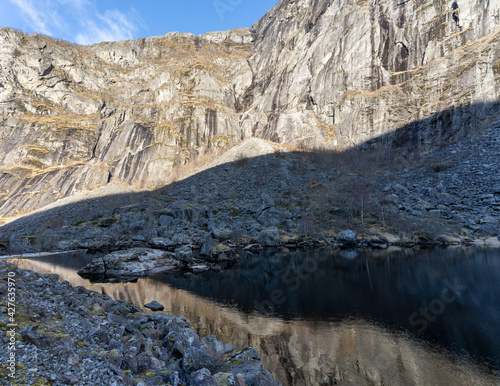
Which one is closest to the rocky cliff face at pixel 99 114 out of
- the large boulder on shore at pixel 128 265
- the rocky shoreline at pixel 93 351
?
the large boulder on shore at pixel 128 265

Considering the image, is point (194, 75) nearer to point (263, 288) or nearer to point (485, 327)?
point (263, 288)

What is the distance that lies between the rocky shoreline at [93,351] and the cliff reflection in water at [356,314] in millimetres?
3267

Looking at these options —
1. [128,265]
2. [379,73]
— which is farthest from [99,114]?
[379,73]

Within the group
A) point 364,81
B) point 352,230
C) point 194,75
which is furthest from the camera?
point 194,75

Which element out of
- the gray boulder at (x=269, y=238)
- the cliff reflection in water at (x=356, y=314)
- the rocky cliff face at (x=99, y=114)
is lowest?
the cliff reflection in water at (x=356, y=314)

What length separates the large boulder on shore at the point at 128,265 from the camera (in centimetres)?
3044

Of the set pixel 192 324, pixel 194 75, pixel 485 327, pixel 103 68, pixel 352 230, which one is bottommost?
pixel 192 324

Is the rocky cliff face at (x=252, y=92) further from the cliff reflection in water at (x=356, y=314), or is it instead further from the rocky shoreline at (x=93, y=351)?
the rocky shoreline at (x=93, y=351)

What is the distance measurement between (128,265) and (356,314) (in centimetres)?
2707

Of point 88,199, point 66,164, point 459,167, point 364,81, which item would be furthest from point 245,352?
point 66,164

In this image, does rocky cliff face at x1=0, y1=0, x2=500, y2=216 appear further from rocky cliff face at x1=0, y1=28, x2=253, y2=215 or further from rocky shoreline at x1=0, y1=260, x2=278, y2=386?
rocky shoreline at x1=0, y1=260, x2=278, y2=386

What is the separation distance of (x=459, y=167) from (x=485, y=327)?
55.2 metres

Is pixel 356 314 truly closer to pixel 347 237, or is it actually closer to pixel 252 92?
pixel 347 237

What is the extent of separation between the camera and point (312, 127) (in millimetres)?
86500
